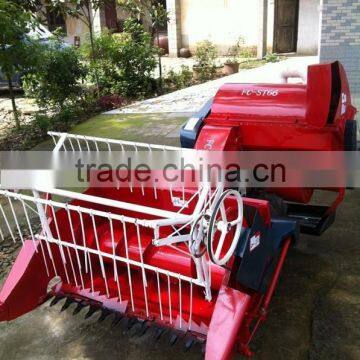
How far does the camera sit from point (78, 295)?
98.0 inches

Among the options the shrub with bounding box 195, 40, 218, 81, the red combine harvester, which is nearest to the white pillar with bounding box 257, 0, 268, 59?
the shrub with bounding box 195, 40, 218, 81

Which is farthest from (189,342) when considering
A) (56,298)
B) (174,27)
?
(174,27)

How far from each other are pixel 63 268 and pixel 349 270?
1959 millimetres

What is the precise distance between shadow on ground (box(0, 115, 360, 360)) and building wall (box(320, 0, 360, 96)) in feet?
17.2

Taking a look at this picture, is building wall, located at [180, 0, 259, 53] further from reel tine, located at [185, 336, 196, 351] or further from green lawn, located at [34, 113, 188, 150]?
reel tine, located at [185, 336, 196, 351]

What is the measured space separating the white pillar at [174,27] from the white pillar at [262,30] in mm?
3141

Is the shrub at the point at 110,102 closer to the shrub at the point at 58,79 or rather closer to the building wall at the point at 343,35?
the shrub at the point at 58,79

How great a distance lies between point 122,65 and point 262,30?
6305mm

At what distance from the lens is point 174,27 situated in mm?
15695

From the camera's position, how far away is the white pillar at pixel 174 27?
15266 millimetres

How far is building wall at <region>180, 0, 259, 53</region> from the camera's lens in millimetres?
14500

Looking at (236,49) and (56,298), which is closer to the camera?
(56,298)

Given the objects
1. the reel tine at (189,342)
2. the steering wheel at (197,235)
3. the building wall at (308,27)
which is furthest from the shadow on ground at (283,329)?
the building wall at (308,27)

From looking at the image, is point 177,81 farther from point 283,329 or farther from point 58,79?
point 283,329
